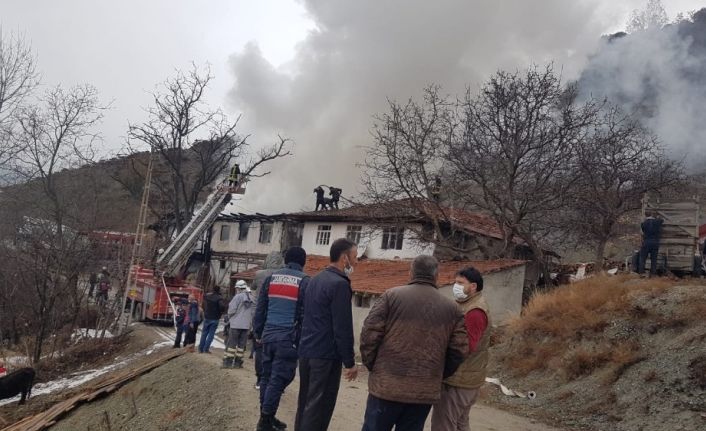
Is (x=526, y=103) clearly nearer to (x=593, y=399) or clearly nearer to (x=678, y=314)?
(x=678, y=314)

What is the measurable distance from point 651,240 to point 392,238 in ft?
44.6

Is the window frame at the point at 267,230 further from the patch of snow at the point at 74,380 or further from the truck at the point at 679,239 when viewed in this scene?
the truck at the point at 679,239

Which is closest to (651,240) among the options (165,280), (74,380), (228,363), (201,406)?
(228,363)

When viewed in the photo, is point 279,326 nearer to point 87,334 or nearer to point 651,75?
point 87,334

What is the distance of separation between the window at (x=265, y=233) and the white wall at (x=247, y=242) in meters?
0.25

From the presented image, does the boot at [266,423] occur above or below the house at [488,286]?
below

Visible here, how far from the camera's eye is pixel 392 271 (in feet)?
A: 72.9

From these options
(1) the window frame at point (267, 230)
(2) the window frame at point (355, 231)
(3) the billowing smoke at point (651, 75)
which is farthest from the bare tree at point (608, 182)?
(3) the billowing smoke at point (651, 75)

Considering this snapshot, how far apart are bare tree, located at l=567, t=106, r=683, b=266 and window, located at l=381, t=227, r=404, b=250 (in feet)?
23.4

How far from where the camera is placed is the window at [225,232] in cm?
3806

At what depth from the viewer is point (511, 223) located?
837 inches

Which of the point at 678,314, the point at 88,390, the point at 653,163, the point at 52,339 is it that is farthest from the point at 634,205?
the point at 52,339

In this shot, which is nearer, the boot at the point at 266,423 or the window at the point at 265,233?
the boot at the point at 266,423

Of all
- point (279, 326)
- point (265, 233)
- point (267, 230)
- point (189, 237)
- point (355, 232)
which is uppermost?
point (355, 232)
